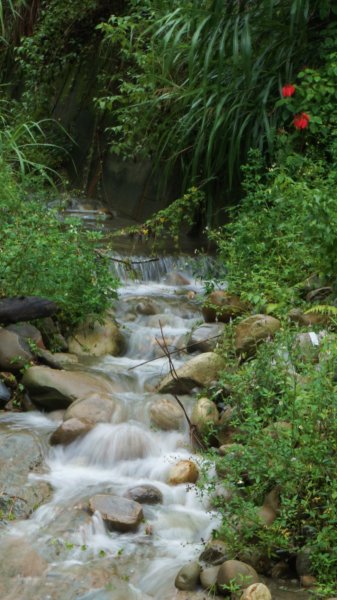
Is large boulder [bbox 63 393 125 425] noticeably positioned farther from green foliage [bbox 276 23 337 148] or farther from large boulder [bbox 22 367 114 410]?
green foliage [bbox 276 23 337 148]

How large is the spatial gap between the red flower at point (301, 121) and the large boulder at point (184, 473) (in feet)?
11.4

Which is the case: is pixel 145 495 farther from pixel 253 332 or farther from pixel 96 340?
pixel 96 340

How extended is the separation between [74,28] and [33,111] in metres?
1.25

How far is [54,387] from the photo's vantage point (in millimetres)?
5137

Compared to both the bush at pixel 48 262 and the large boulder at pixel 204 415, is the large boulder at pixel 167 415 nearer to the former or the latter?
the large boulder at pixel 204 415

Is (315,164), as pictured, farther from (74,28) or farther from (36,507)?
(74,28)

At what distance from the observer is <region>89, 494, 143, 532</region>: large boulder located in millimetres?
4020

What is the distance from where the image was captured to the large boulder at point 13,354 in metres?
5.34

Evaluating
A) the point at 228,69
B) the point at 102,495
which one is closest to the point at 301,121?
the point at 228,69

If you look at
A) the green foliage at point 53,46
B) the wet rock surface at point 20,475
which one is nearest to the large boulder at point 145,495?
the wet rock surface at point 20,475

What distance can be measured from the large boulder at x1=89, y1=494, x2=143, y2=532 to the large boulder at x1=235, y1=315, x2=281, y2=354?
1384 mm

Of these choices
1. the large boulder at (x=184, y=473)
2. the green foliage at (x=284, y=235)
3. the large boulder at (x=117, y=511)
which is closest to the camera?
the large boulder at (x=117, y=511)

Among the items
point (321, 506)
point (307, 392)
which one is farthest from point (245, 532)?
point (307, 392)

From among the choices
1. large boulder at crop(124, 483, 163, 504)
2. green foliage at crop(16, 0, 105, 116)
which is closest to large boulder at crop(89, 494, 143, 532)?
large boulder at crop(124, 483, 163, 504)
